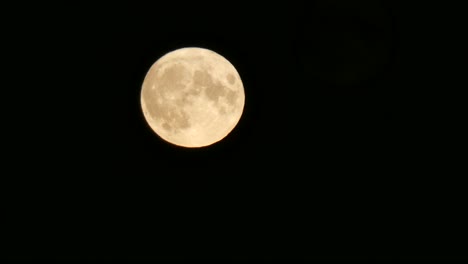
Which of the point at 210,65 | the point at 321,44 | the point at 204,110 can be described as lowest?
the point at 204,110

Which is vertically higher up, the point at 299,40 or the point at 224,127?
the point at 299,40

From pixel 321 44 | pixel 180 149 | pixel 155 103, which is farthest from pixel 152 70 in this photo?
pixel 321 44

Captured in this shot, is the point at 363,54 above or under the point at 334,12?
under

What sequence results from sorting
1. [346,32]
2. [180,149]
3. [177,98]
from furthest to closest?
[180,149], [346,32], [177,98]

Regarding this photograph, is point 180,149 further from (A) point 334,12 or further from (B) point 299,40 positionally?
(A) point 334,12

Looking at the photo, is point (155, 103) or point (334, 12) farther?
point (334, 12)

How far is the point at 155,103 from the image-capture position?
3822mm

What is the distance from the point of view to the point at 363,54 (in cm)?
412

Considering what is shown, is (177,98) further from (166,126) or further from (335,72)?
(335,72)

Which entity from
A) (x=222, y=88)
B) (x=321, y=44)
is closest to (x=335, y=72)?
(x=321, y=44)

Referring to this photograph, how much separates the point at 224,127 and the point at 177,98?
42cm

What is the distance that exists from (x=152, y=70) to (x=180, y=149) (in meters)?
0.97

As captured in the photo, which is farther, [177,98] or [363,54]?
[363,54]

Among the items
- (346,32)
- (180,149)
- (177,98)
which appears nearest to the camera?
(177,98)
